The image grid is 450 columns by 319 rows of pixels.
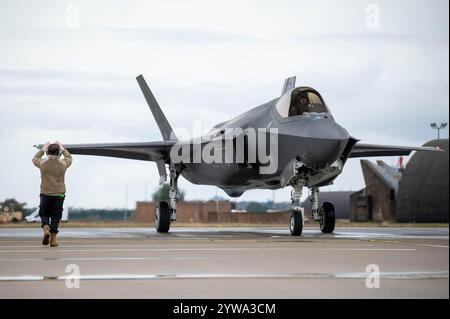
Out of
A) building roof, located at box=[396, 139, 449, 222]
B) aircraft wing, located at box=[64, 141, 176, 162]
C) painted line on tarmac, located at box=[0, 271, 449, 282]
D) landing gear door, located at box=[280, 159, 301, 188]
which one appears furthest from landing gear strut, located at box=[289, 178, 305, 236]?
building roof, located at box=[396, 139, 449, 222]

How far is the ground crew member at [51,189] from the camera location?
13.0 metres

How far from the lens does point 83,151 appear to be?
85.9ft

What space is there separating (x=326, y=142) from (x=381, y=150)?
28.8 ft

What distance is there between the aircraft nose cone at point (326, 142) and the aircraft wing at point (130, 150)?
8315 mm

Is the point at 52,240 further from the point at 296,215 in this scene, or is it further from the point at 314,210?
the point at 314,210

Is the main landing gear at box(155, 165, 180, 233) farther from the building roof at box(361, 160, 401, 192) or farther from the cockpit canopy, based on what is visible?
the building roof at box(361, 160, 401, 192)

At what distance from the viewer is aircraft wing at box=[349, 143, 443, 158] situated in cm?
2453

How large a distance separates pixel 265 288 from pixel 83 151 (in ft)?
67.6

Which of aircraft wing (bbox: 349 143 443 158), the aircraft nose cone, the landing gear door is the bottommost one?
the landing gear door

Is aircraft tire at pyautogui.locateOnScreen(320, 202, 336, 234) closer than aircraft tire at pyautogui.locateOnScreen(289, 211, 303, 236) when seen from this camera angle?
No

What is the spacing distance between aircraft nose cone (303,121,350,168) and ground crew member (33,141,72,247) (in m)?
6.40

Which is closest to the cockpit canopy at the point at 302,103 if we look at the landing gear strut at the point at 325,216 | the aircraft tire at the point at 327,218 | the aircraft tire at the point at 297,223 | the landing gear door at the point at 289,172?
the landing gear door at the point at 289,172

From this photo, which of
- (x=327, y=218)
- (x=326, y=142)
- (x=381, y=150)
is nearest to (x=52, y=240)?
(x=326, y=142)
